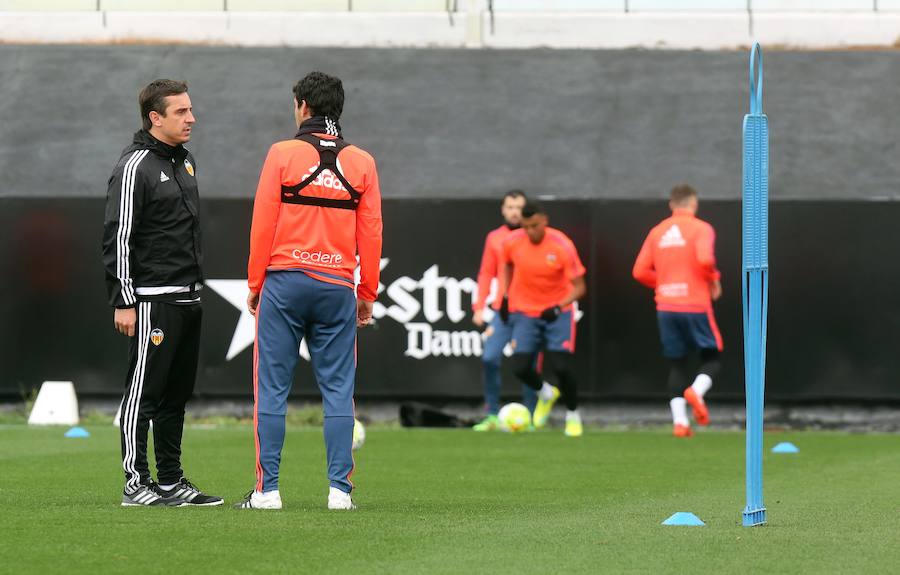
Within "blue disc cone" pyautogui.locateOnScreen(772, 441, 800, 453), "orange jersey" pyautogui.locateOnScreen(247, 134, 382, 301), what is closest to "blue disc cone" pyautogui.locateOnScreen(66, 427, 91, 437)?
"blue disc cone" pyautogui.locateOnScreen(772, 441, 800, 453)

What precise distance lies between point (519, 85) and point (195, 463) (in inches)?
352

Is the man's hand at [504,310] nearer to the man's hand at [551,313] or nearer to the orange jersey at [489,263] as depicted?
Result: the orange jersey at [489,263]

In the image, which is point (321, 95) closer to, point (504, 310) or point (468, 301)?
point (504, 310)

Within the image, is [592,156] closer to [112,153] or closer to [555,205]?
[555,205]

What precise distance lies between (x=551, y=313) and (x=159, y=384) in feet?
22.8

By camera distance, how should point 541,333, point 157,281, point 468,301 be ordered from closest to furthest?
point 157,281 → point 541,333 → point 468,301

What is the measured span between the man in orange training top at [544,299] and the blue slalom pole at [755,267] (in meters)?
7.29

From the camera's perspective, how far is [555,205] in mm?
15836

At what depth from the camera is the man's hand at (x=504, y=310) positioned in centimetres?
1471

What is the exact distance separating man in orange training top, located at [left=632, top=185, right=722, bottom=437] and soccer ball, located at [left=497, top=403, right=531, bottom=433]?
1.37 metres

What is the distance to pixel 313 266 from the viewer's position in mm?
7273

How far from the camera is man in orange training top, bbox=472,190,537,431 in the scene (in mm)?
14773

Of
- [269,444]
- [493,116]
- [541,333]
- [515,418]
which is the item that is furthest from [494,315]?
[269,444]

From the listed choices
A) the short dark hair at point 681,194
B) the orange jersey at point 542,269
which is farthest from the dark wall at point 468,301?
the short dark hair at point 681,194
